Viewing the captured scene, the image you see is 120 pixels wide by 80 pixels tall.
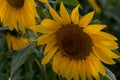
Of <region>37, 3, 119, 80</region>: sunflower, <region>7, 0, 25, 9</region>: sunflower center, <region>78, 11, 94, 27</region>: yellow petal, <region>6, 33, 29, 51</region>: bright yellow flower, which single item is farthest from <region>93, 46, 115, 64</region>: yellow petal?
<region>6, 33, 29, 51</region>: bright yellow flower

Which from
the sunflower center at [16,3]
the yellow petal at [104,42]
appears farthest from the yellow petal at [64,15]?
the sunflower center at [16,3]

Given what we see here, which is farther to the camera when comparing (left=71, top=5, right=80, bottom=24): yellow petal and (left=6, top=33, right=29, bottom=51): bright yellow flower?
(left=6, top=33, right=29, bottom=51): bright yellow flower

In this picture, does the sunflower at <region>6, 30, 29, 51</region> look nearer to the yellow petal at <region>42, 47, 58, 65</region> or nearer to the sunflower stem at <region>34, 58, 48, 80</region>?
the sunflower stem at <region>34, 58, 48, 80</region>

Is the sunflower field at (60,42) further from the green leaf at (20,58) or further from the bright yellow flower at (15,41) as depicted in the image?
the bright yellow flower at (15,41)

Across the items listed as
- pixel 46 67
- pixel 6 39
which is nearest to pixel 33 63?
pixel 46 67

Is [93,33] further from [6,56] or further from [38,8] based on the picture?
[6,56]

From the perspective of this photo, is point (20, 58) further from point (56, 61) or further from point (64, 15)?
point (64, 15)

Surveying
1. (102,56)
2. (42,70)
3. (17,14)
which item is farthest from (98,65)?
(17,14)
